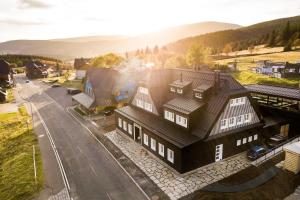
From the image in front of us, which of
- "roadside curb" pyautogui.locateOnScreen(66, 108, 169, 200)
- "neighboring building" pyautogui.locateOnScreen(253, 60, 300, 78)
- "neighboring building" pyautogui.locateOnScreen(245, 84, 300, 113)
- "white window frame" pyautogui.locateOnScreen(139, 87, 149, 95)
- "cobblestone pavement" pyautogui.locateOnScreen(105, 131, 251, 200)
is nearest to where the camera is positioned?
"roadside curb" pyautogui.locateOnScreen(66, 108, 169, 200)

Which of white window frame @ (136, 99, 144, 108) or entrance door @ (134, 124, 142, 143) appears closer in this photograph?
entrance door @ (134, 124, 142, 143)

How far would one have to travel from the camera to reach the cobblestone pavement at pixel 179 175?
2672 centimetres

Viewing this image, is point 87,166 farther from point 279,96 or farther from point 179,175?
point 279,96

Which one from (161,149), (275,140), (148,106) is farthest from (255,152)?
(148,106)

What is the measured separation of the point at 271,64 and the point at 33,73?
121 meters

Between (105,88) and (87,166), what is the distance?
30.3m

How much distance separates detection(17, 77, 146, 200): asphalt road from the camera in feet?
87.0

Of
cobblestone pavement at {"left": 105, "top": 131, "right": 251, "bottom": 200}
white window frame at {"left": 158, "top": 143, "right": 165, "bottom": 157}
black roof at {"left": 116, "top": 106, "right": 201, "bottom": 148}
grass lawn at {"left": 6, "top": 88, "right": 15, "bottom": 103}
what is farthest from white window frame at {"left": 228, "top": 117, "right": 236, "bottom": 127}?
grass lawn at {"left": 6, "top": 88, "right": 15, "bottom": 103}

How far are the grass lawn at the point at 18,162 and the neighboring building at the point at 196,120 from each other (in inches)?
638

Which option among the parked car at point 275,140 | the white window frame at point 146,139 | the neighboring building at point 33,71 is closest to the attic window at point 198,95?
the white window frame at point 146,139

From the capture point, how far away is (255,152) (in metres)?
32.1

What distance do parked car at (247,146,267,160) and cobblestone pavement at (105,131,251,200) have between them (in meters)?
0.89

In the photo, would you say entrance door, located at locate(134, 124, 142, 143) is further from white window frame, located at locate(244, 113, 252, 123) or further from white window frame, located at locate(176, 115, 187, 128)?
white window frame, located at locate(244, 113, 252, 123)

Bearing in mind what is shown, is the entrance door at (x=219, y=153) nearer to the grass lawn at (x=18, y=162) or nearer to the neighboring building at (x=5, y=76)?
→ the grass lawn at (x=18, y=162)
